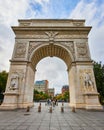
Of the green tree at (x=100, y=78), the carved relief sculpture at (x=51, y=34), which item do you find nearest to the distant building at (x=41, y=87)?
the green tree at (x=100, y=78)

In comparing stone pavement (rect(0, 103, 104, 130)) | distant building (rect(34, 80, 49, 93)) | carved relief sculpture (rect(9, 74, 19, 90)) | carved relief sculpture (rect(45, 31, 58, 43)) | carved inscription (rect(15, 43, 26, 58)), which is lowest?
stone pavement (rect(0, 103, 104, 130))

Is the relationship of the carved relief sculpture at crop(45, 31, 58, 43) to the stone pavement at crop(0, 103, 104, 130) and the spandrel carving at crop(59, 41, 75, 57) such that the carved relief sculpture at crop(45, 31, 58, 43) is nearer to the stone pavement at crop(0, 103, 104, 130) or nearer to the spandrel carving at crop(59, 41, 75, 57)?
the spandrel carving at crop(59, 41, 75, 57)

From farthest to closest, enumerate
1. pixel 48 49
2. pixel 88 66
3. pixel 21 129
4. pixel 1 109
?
pixel 48 49, pixel 88 66, pixel 1 109, pixel 21 129

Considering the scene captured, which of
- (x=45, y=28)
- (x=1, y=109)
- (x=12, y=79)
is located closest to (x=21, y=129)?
(x=1, y=109)

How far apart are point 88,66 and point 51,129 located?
39.4 feet

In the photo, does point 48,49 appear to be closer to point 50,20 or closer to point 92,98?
point 50,20

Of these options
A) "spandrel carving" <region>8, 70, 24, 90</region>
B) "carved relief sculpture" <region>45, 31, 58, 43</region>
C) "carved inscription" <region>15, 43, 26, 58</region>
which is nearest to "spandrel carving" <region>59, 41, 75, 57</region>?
"carved relief sculpture" <region>45, 31, 58, 43</region>

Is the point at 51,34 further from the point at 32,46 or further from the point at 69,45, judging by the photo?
the point at 32,46

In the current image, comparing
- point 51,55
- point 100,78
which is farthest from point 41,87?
point 51,55

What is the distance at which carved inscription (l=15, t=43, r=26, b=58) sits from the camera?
16281 millimetres

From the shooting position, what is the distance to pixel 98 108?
13.0m

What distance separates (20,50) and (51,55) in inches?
232

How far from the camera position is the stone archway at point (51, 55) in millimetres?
13844

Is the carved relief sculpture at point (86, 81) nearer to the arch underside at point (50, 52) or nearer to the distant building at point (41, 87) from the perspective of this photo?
the arch underside at point (50, 52)
